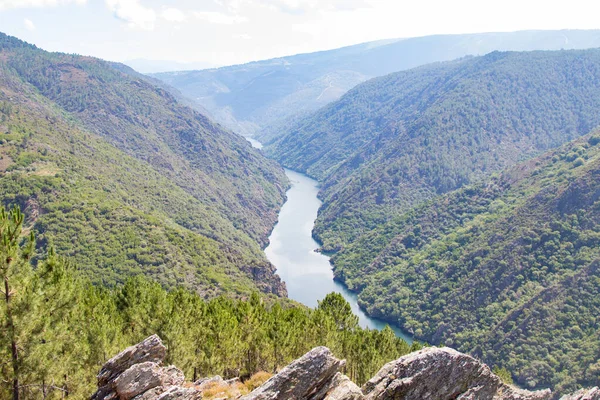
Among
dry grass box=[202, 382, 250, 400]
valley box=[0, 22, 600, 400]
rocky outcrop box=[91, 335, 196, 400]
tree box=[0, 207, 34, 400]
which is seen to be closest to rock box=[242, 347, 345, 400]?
rocky outcrop box=[91, 335, 196, 400]

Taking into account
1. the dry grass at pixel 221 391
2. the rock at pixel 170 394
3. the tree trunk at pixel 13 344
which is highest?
the tree trunk at pixel 13 344

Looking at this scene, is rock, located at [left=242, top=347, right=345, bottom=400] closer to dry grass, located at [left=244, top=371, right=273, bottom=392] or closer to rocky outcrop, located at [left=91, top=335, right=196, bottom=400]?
rocky outcrop, located at [left=91, top=335, right=196, bottom=400]

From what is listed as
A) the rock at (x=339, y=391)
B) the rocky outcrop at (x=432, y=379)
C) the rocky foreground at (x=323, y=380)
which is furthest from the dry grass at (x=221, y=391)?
the rocky outcrop at (x=432, y=379)

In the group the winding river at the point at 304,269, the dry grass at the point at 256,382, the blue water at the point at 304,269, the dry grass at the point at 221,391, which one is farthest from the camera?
the winding river at the point at 304,269

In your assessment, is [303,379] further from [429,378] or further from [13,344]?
[13,344]

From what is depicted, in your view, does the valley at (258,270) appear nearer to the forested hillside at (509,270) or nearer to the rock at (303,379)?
the forested hillside at (509,270)

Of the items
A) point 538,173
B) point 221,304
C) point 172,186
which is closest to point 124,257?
point 221,304

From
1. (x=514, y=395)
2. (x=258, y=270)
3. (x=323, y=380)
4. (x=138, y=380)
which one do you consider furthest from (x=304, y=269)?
(x=138, y=380)
